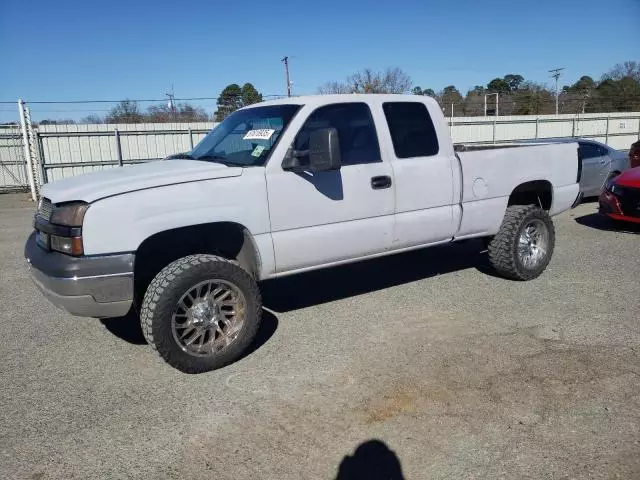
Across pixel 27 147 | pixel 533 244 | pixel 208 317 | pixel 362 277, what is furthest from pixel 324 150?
pixel 27 147

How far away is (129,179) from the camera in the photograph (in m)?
3.86

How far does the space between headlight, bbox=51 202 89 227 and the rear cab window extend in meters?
2.69

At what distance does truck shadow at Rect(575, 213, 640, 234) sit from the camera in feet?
29.5

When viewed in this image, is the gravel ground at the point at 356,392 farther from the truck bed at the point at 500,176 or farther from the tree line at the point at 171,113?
the tree line at the point at 171,113

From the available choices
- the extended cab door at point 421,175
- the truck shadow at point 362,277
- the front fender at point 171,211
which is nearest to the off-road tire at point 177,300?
the front fender at point 171,211

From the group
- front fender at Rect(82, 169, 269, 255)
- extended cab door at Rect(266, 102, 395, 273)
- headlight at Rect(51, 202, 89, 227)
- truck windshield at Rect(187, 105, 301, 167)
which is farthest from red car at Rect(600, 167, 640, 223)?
headlight at Rect(51, 202, 89, 227)

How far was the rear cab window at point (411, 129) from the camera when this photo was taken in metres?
4.89

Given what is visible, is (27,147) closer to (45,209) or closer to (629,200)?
(45,209)

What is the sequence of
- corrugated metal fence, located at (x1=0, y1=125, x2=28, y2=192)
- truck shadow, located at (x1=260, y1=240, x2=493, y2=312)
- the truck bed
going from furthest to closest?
1. corrugated metal fence, located at (x1=0, y1=125, x2=28, y2=192)
2. truck shadow, located at (x1=260, y1=240, x2=493, y2=312)
3. the truck bed

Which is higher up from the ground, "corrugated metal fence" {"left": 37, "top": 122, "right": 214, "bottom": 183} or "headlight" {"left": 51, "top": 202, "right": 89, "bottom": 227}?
"corrugated metal fence" {"left": 37, "top": 122, "right": 214, "bottom": 183}

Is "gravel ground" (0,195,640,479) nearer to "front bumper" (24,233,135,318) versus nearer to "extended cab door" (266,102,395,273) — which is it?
"front bumper" (24,233,135,318)

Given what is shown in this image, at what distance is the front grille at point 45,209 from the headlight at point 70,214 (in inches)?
9.3

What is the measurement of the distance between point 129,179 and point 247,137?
3.74 ft

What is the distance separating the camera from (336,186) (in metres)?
4.43
